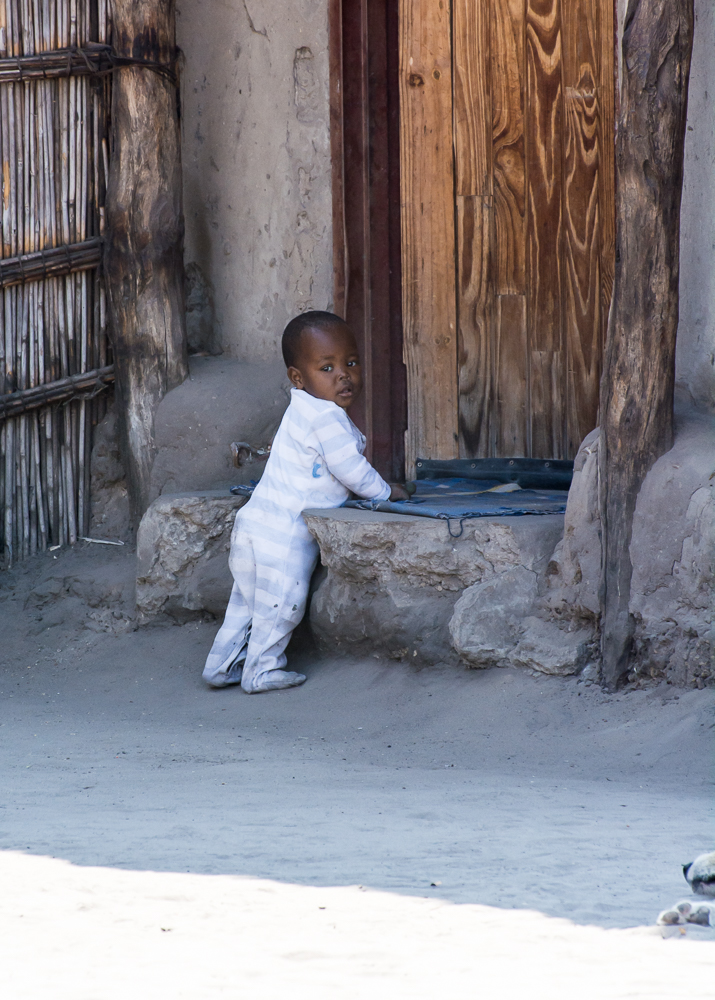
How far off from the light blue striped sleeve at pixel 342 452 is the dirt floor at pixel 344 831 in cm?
65

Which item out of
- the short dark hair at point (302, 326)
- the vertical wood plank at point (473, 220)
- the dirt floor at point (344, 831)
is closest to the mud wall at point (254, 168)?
the vertical wood plank at point (473, 220)

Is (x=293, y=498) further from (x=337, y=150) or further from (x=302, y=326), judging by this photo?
(x=337, y=150)

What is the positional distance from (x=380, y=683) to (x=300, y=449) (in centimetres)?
90

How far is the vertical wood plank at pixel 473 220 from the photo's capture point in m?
5.00

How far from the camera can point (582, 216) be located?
4.89 metres

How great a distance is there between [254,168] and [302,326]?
3.69 ft

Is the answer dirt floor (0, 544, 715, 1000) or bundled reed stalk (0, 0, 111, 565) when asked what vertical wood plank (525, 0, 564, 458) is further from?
bundled reed stalk (0, 0, 111, 565)

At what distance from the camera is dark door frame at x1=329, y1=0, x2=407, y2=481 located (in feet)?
16.6

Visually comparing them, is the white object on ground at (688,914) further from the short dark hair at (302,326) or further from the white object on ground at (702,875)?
the short dark hair at (302,326)

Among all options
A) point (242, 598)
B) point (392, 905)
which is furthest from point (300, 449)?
point (392, 905)

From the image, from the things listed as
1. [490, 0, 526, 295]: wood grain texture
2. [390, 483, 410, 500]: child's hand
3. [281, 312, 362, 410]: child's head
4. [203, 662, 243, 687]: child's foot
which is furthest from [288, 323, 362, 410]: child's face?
[203, 662, 243, 687]: child's foot

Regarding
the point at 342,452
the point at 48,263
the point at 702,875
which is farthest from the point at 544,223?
the point at 702,875

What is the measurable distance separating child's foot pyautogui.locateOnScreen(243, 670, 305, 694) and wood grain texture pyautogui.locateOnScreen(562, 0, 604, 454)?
1505mm

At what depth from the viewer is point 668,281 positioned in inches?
141
